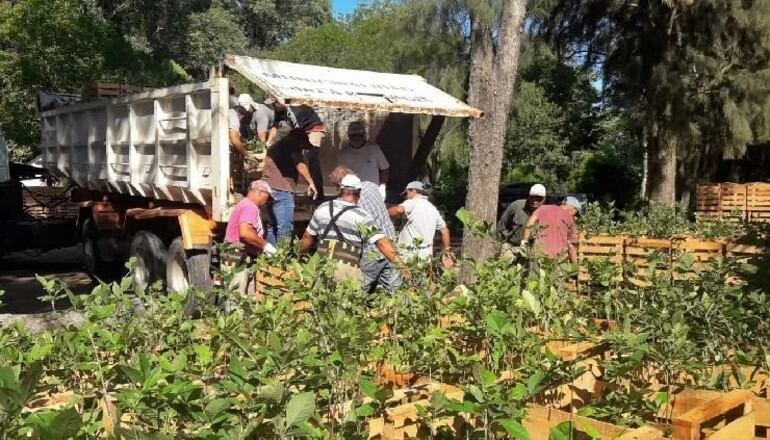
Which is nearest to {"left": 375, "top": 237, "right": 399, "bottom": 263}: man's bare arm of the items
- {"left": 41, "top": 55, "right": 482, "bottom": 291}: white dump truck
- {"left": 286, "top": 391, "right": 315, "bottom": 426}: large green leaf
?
{"left": 41, "top": 55, "right": 482, "bottom": 291}: white dump truck

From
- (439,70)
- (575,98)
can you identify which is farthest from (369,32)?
(439,70)

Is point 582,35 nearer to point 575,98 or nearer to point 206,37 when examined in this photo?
point 575,98

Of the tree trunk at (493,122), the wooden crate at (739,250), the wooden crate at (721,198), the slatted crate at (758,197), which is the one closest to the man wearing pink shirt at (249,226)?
the tree trunk at (493,122)

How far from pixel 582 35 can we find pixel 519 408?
19.2 metres

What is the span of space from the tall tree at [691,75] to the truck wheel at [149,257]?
1212 cm

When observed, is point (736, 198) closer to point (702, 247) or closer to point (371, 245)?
point (702, 247)

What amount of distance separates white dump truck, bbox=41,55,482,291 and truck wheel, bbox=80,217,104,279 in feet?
0.05

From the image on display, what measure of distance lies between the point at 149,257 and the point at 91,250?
2.66 metres

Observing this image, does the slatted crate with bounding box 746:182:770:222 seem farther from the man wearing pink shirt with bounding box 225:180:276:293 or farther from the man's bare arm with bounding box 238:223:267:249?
the man's bare arm with bounding box 238:223:267:249

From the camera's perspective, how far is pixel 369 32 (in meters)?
39.9

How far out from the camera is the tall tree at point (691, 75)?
1739 cm

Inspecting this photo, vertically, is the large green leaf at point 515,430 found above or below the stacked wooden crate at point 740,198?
below

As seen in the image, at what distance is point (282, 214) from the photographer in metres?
8.59

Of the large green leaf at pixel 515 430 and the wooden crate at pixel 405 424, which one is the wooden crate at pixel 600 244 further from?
the large green leaf at pixel 515 430
